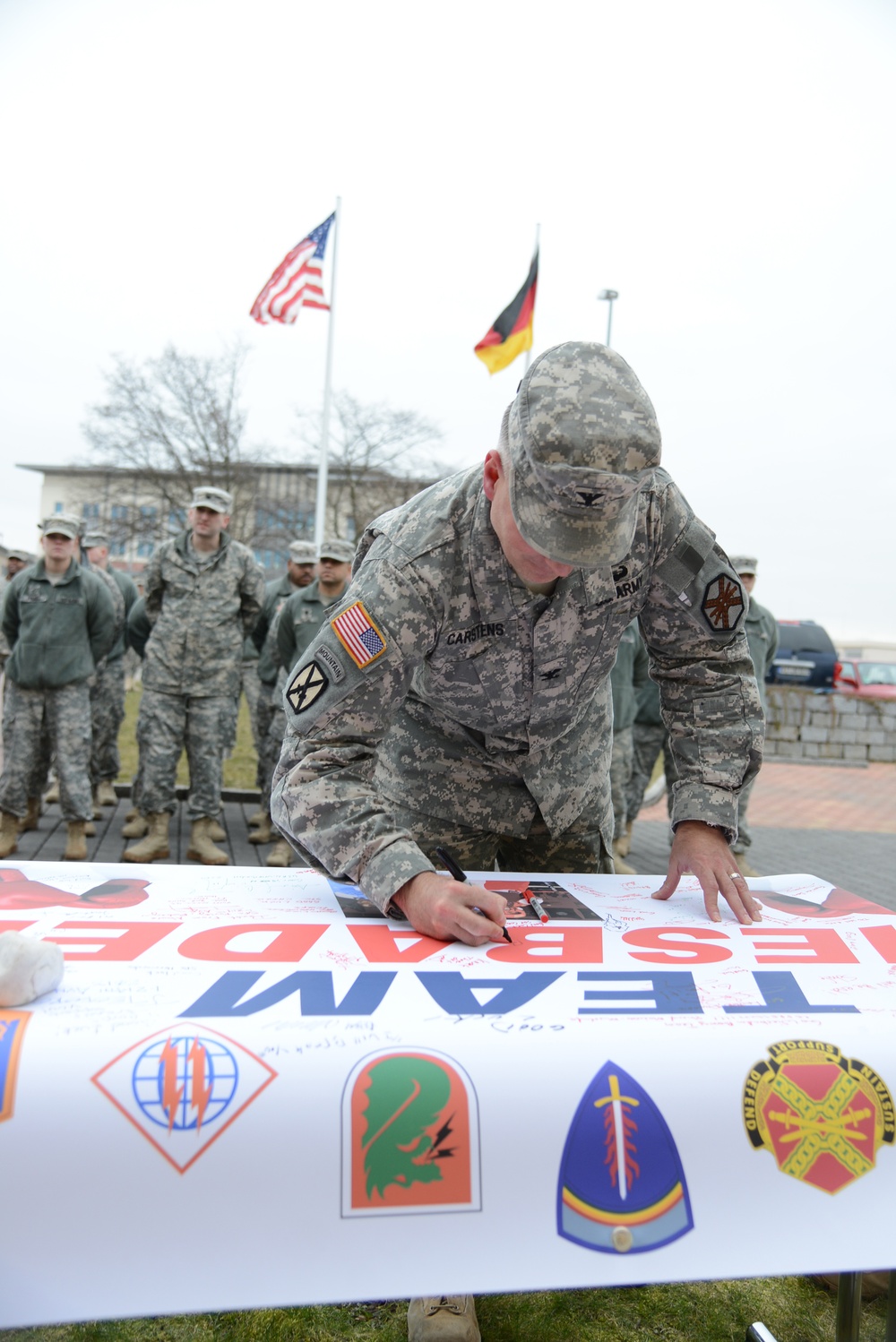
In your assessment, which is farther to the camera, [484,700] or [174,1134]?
[484,700]

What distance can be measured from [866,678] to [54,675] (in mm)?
15270

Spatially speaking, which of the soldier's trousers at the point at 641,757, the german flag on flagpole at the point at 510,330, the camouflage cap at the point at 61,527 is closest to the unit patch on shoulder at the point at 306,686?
the camouflage cap at the point at 61,527

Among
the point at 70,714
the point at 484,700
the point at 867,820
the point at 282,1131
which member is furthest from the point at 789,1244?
the point at 867,820

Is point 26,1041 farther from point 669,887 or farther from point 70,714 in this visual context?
point 70,714

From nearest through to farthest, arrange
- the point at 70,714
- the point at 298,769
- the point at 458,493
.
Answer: the point at 298,769 < the point at 458,493 < the point at 70,714

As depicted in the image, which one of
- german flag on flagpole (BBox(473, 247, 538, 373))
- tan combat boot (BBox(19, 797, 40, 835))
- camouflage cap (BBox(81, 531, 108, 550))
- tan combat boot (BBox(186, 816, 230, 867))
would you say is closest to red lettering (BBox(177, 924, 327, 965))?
tan combat boot (BBox(186, 816, 230, 867))

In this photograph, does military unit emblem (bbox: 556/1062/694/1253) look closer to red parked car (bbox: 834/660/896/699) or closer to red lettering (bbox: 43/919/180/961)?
red lettering (bbox: 43/919/180/961)

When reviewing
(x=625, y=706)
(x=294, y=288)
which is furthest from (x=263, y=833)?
(x=294, y=288)

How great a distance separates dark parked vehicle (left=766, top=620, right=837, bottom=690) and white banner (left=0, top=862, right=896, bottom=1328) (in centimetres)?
1493

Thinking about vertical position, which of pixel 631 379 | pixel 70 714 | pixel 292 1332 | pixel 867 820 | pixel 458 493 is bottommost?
pixel 867 820

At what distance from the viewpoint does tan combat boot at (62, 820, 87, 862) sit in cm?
511

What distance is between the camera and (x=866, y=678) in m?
17.2

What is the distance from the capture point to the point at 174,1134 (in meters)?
1.07

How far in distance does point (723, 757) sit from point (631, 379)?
2.75 feet
